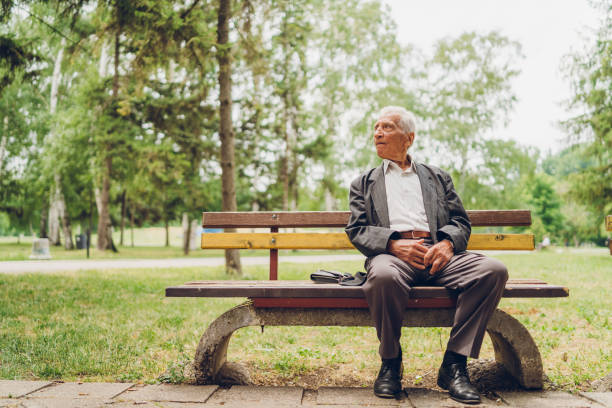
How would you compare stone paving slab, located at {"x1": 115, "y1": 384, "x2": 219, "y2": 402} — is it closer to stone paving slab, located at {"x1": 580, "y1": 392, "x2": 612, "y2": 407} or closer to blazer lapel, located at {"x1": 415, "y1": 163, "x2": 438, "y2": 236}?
blazer lapel, located at {"x1": 415, "y1": 163, "x2": 438, "y2": 236}

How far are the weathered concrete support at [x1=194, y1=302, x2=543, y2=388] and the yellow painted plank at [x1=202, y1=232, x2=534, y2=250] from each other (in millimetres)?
596

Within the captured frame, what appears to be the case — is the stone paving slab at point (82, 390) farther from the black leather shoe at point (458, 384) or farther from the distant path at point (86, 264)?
the distant path at point (86, 264)

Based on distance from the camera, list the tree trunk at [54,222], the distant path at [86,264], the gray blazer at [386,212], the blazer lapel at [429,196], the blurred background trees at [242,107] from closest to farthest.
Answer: the gray blazer at [386,212], the blazer lapel at [429,196], the blurred background trees at [242,107], the distant path at [86,264], the tree trunk at [54,222]

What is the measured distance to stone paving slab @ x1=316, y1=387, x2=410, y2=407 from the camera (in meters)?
2.71

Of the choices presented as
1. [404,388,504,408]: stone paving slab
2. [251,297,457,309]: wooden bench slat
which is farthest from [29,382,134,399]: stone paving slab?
[404,388,504,408]: stone paving slab

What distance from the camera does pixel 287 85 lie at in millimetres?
19375

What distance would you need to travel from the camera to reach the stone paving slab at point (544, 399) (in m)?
2.70

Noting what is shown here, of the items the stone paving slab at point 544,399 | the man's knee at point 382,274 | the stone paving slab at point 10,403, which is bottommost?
the stone paving slab at point 544,399

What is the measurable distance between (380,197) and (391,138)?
394mm

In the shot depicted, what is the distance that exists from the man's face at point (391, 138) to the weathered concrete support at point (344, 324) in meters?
1.01

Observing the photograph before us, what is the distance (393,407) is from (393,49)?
80.4 feet

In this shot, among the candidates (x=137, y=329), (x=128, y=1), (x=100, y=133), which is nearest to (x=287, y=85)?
(x=100, y=133)

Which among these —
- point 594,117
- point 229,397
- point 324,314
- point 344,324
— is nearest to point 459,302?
point 344,324

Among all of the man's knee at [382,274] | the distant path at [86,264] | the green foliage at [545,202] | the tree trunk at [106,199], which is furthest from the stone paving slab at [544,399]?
the green foliage at [545,202]
